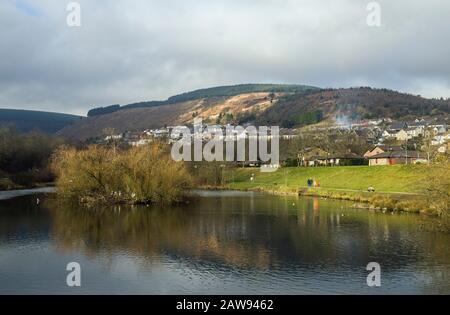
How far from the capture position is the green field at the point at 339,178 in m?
71.2

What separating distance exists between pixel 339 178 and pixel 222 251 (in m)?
60.1

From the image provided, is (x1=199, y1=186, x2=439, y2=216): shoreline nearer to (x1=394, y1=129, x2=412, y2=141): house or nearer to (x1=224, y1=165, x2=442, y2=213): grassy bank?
(x1=224, y1=165, x2=442, y2=213): grassy bank

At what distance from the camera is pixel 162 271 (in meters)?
28.1

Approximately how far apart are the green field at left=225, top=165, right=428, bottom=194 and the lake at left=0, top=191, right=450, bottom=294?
19118mm

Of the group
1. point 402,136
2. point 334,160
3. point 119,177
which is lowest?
point 334,160

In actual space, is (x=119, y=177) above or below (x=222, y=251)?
above

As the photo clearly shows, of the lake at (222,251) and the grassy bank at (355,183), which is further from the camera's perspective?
the grassy bank at (355,183)

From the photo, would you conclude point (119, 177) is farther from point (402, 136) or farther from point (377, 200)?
point (402, 136)

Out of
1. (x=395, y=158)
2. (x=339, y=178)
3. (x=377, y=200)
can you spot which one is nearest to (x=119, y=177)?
(x=377, y=200)

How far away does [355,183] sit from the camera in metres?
81.9

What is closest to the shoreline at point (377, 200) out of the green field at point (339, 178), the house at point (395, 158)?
the green field at point (339, 178)

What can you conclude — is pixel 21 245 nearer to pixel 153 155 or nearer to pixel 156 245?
pixel 156 245

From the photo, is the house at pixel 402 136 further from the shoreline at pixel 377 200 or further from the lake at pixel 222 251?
the lake at pixel 222 251
